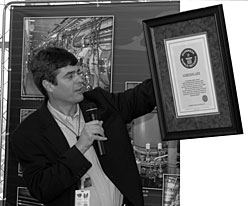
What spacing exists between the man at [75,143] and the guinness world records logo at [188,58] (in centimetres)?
90

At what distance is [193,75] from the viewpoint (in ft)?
3.52

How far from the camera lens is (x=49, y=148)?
207cm

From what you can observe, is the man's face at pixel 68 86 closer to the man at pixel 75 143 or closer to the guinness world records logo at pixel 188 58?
the man at pixel 75 143

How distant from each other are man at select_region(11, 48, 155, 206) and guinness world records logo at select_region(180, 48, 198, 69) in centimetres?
90

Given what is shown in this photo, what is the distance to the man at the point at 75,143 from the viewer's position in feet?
6.49

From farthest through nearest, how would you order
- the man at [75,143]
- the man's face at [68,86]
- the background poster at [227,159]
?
the man's face at [68,86] → the man at [75,143] → the background poster at [227,159]

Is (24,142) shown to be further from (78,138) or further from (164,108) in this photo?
(164,108)

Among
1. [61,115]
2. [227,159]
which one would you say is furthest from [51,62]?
[227,159]

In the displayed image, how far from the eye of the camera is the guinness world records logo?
3.50ft

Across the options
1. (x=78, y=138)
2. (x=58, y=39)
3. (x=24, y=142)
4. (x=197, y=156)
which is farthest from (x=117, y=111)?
(x=197, y=156)

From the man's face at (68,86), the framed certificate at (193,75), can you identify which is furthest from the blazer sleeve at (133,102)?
the framed certificate at (193,75)

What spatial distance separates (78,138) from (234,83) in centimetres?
117

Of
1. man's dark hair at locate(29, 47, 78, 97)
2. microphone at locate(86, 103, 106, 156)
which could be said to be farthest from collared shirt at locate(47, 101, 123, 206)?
man's dark hair at locate(29, 47, 78, 97)

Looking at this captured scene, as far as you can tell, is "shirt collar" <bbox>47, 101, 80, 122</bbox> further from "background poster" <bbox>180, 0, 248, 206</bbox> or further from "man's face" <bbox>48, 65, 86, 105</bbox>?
"background poster" <bbox>180, 0, 248, 206</bbox>
